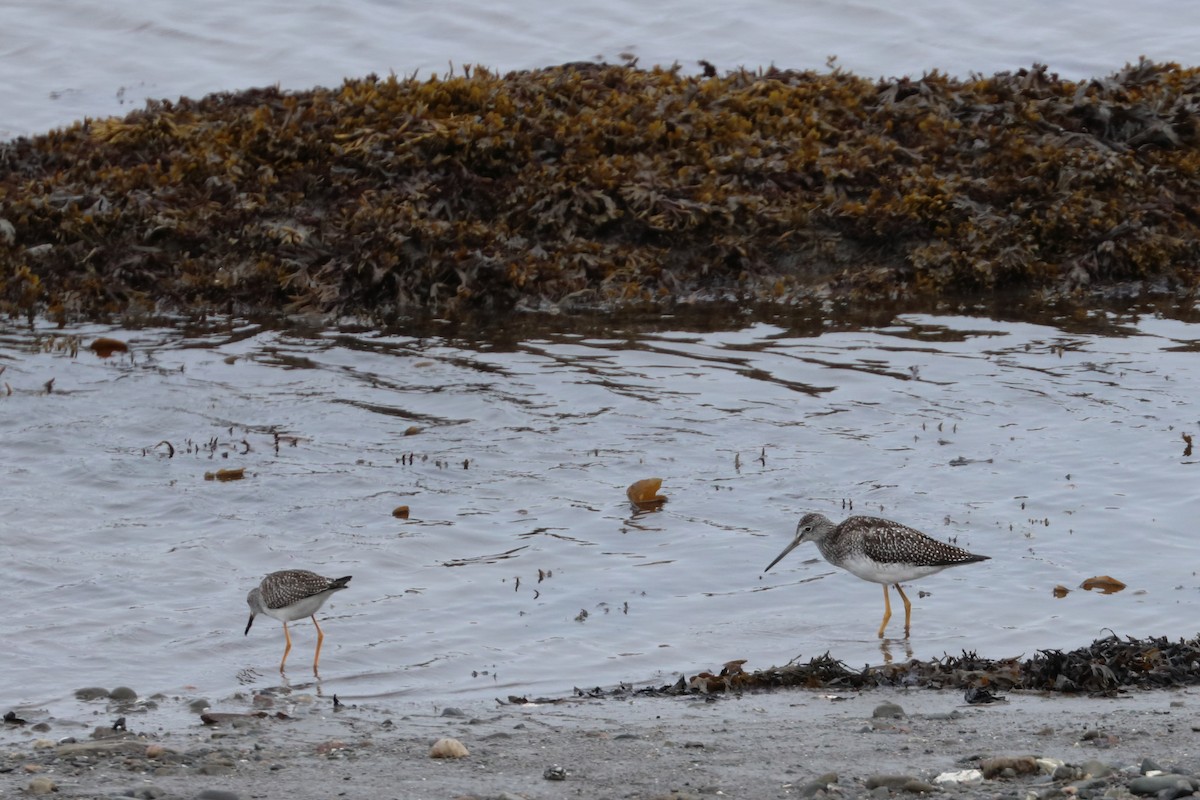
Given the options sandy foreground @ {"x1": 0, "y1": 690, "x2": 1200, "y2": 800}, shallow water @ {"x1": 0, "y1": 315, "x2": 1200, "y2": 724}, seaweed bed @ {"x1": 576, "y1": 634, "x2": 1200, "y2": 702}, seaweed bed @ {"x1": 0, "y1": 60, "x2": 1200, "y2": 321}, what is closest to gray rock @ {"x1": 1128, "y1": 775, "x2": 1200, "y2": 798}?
sandy foreground @ {"x1": 0, "y1": 690, "x2": 1200, "y2": 800}

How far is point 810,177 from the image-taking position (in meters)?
15.2

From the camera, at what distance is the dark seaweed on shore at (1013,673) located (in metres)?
7.15

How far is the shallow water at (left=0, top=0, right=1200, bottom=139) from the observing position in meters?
22.0

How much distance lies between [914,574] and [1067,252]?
23.4ft

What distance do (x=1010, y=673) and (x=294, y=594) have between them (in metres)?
3.69

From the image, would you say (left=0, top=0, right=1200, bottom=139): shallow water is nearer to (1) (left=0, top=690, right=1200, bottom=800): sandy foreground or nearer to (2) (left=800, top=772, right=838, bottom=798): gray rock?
(1) (left=0, top=690, right=1200, bottom=800): sandy foreground

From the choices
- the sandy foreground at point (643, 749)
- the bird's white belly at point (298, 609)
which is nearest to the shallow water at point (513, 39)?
the bird's white belly at point (298, 609)

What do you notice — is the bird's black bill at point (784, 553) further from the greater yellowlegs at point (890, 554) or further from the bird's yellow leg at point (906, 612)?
the bird's yellow leg at point (906, 612)

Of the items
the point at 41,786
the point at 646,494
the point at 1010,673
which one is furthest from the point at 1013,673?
the point at 41,786

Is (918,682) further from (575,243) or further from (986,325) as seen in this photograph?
(575,243)

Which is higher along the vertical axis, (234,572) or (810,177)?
(810,177)

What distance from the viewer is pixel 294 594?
7863 mm

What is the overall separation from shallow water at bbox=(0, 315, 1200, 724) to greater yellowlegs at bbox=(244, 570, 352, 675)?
30 centimetres

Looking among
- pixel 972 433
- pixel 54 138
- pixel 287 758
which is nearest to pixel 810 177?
pixel 972 433
